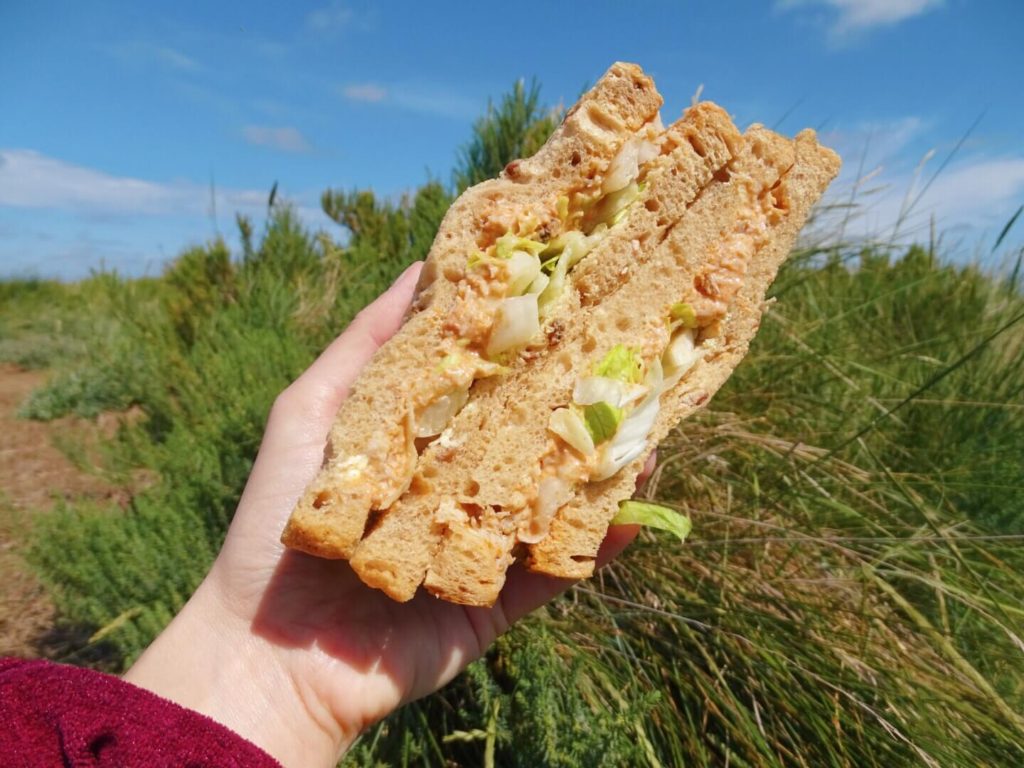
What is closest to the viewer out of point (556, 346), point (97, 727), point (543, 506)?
point (97, 727)

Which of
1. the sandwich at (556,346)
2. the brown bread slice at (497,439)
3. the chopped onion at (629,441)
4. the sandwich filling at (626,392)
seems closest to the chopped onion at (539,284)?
the sandwich at (556,346)

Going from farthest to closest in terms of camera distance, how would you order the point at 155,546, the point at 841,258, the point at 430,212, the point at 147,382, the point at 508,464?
1. the point at 147,382
2. the point at 430,212
3. the point at 841,258
4. the point at 155,546
5. the point at 508,464

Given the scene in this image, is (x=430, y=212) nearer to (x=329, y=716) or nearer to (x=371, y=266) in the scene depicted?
(x=371, y=266)

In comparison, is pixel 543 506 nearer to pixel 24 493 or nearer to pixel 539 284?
pixel 539 284

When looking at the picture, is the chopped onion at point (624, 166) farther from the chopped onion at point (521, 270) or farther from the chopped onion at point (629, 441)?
the chopped onion at point (629, 441)

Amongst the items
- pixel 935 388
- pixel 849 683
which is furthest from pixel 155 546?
pixel 935 388

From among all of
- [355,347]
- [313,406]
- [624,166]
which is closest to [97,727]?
[313,406]

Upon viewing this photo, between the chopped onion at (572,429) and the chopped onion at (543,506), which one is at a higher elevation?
the chopped onion at (572,429)
